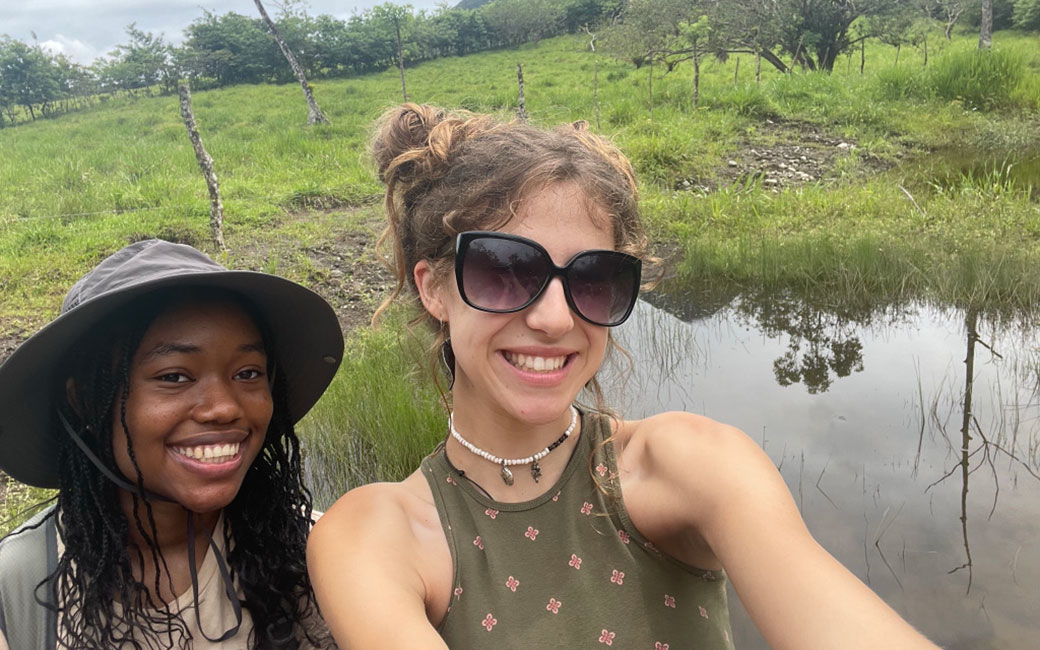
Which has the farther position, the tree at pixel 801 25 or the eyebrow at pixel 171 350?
the tree at pixel 801 25

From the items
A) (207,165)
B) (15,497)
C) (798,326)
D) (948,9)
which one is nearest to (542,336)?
(15,497)

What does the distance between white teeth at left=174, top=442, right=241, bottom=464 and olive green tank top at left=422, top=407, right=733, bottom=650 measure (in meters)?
0.44

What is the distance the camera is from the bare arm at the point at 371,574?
1.19 meters

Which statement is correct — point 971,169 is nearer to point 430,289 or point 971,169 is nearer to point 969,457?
point 969,457

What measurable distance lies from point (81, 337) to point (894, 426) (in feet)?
12.9

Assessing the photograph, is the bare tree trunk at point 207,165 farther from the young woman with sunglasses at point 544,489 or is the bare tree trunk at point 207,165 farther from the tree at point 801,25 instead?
the tree at point 801,25

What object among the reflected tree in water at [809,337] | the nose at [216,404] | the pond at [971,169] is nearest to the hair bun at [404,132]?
the nose at [216,404]

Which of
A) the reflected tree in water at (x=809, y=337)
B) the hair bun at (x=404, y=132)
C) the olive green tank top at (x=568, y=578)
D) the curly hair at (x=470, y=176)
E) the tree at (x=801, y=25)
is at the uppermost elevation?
the tree at (x=801, y=25)

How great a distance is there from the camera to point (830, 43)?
17.7 meters

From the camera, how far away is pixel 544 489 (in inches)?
58.6

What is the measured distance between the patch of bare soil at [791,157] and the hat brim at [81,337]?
8.55 meters

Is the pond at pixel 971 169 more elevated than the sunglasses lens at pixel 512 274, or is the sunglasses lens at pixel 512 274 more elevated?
the sunglasses lens at pixel 512 274

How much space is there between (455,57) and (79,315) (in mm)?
32836

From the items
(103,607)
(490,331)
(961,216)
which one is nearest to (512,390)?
(490,331)
